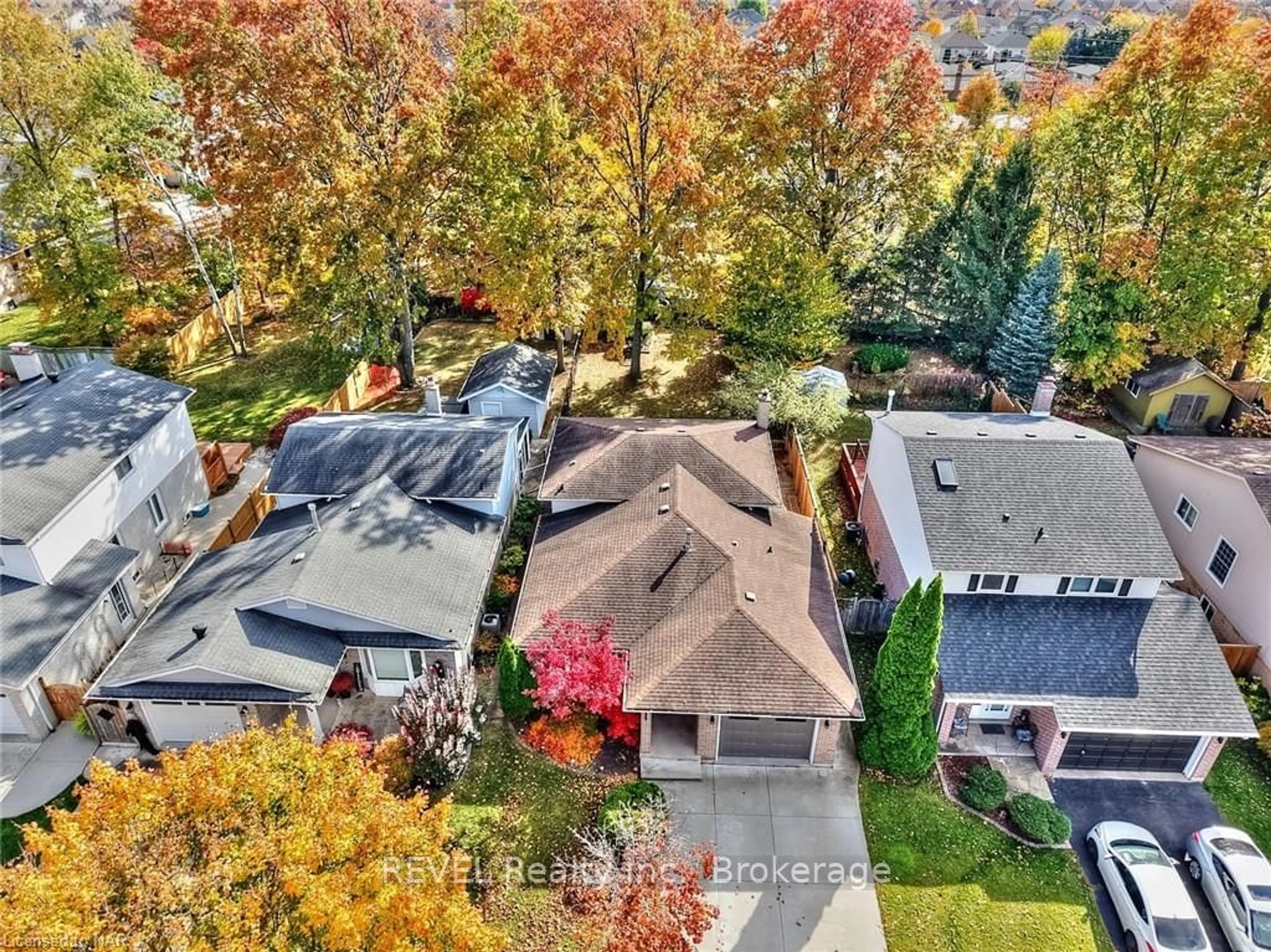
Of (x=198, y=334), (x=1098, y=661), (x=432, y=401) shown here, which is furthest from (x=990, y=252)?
(x=198, y=334)

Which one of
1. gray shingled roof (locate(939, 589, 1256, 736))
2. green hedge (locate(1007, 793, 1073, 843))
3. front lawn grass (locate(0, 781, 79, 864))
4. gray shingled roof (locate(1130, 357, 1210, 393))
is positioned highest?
gray shingled roof (locate(1130, 357, 1210, 393))

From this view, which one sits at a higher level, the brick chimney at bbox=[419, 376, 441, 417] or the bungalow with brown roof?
the brick chimney at bbox=[419, 376, 441, 417]

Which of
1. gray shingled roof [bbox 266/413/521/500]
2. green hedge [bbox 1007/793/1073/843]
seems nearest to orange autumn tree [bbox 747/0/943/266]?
gray shingled roof [bbox 266/413/521/500]

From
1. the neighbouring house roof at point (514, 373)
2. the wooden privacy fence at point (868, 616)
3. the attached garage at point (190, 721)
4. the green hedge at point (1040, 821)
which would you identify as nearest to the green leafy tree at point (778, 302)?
the neighbouring house roof at point (514, 373)

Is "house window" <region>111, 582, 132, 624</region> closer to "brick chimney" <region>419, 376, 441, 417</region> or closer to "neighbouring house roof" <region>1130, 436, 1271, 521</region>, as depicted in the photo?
"brick chimney" <region>419, 376, 441, 417</region>

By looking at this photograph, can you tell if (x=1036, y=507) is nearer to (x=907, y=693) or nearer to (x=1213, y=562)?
(x=1213, y=562)

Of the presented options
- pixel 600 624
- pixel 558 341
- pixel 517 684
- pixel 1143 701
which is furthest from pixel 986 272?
pixel 517 684
